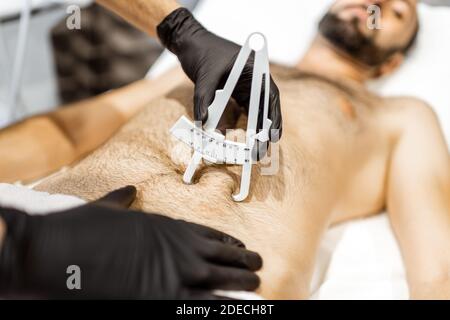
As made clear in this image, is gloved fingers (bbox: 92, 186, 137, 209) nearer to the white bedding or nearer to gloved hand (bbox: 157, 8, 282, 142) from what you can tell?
gloved hand (bbox: 157, 8, 282, 142)

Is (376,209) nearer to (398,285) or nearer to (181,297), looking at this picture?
(398,285)

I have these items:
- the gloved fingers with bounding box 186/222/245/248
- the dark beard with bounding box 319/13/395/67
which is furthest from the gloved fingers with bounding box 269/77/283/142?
the dark beard with bounding box 319/13/395/67

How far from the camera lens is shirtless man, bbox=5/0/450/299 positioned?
3.20 ft

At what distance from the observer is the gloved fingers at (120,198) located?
34.4 inches

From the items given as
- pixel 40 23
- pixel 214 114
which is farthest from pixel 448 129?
pixel 40 23

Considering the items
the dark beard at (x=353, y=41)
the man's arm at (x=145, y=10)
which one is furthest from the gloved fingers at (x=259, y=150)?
the dark beard at (x=353, y=41)

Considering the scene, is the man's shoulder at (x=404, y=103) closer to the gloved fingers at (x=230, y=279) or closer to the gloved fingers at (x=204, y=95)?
the gloved fingers at (x=204, y=95)

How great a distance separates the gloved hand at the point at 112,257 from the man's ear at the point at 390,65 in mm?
1063

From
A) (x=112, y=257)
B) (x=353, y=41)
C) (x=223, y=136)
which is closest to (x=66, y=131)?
(x=223, y=136)

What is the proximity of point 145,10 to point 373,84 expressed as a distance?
33.5 inches

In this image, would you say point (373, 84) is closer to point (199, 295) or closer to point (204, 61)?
point (204, 61)

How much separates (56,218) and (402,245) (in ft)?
2.78

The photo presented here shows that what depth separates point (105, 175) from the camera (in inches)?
40.3

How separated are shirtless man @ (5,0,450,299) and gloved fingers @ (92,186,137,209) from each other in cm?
3
